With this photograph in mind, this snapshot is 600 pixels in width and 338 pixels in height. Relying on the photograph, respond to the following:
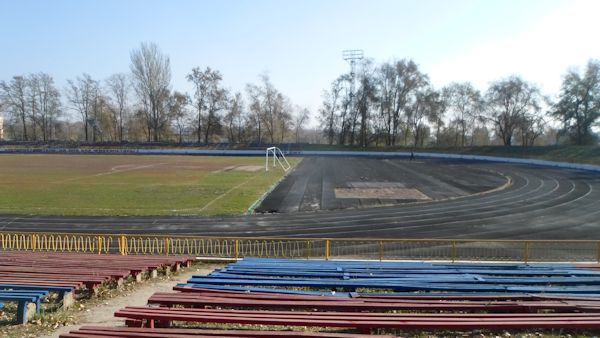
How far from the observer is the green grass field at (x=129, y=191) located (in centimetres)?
3083

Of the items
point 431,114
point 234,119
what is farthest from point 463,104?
point 234,119

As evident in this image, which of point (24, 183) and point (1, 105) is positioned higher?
point (1, 105)

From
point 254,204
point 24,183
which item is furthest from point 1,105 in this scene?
point 254,204

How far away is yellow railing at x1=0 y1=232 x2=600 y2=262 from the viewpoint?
741 inches

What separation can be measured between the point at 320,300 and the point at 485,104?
9721cm

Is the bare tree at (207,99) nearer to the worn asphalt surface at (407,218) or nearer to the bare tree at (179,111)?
the bare tree at (179,111)

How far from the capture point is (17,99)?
11181cm

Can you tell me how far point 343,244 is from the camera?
21484 mm

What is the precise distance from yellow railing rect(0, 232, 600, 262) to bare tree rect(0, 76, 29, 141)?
10713cm

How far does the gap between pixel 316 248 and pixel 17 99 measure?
117215 mm

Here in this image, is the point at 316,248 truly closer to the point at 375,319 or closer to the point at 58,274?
the point at 58,274

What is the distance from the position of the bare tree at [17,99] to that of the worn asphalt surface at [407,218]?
98333mm

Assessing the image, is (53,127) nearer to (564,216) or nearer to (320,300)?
(564,216)

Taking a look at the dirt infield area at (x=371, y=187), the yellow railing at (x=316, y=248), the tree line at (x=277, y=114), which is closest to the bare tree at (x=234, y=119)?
the tree line at (x=277, y=114)
